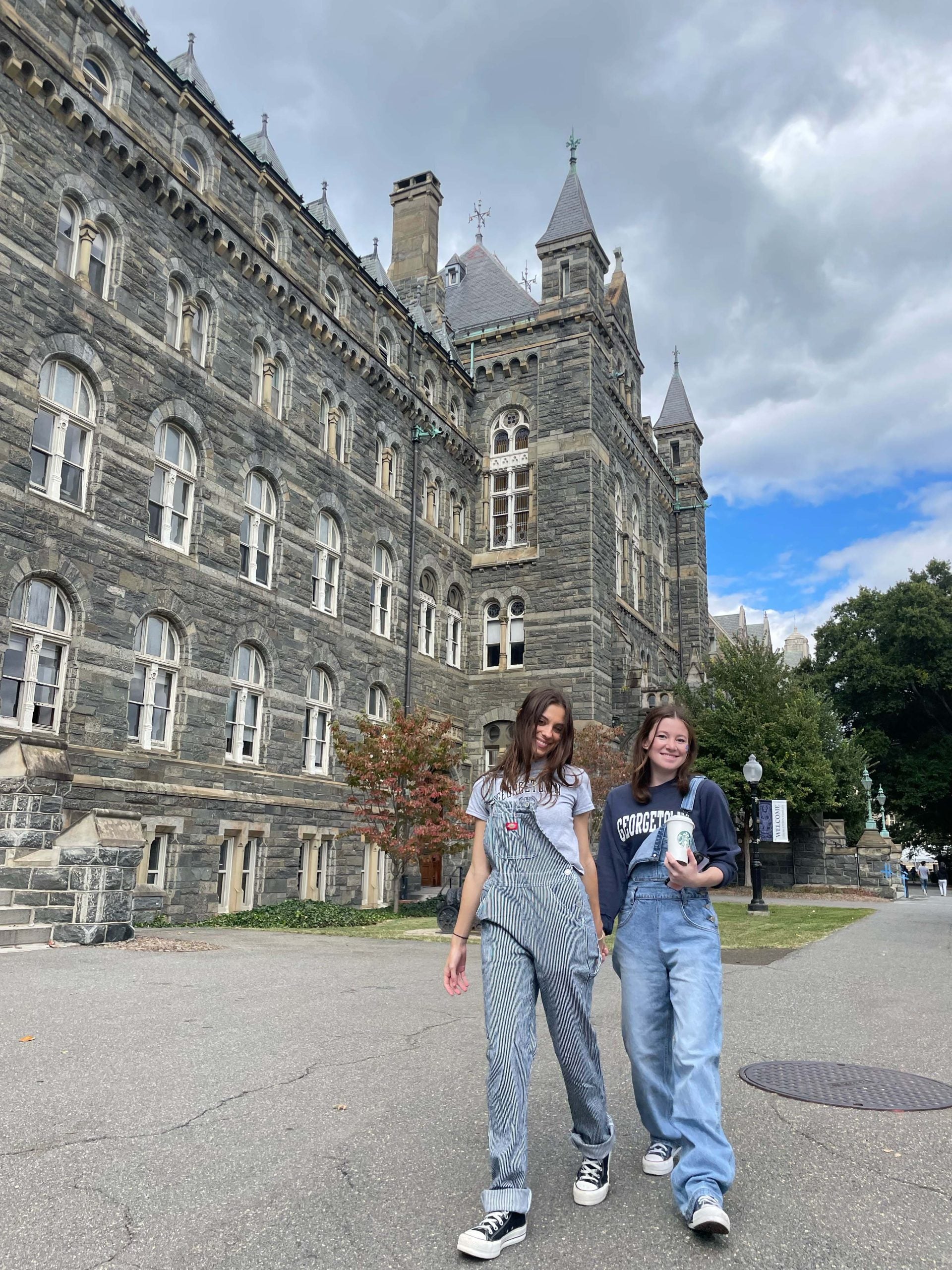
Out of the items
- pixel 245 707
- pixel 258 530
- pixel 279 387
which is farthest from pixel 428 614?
pixel 245 707

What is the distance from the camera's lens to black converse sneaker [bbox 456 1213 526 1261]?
315cm

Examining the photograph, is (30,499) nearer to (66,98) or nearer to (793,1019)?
(66,98)

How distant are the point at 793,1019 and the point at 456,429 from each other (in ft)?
84.3

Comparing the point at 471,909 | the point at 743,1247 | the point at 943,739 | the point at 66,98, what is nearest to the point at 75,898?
the point at 471,909

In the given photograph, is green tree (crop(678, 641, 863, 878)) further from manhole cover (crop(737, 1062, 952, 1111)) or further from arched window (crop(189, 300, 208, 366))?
manhole cover (crop(737, 1062, 952, 1111))

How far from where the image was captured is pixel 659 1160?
13.0 feet

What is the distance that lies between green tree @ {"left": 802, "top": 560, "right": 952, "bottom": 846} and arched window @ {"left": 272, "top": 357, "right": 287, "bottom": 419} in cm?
2846

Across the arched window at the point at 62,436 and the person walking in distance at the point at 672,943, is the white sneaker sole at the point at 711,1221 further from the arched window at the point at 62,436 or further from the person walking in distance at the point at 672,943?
the arched window at the point at 62,436

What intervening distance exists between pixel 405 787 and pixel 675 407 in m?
33.0

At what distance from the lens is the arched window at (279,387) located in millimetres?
22906

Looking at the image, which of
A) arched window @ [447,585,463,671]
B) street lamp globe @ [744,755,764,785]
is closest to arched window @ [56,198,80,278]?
arched window @ [447,585,463,671]

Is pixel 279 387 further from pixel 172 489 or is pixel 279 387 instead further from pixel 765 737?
pixel 765 737

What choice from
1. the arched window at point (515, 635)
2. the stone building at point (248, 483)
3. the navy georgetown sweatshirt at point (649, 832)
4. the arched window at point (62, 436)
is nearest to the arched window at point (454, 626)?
the stone building at point (248, 483)

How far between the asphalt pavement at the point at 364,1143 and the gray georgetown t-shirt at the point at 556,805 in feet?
4.32
